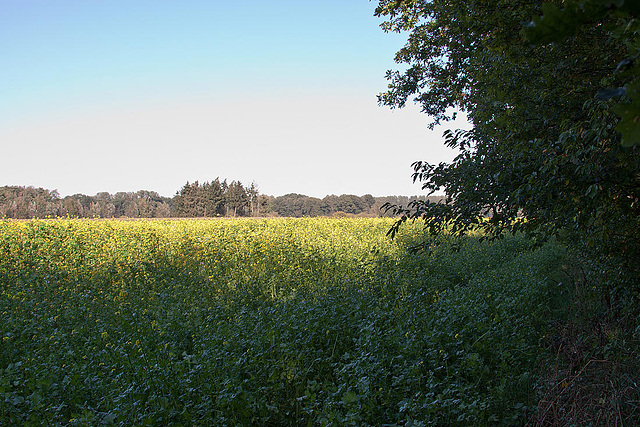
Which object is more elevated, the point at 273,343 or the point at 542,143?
the point at 542,143

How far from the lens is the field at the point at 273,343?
→ 367cm

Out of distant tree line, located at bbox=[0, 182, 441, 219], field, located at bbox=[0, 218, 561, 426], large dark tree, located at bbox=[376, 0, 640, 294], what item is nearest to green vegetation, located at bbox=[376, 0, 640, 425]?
large dark tree, located at bbox=[376, 0, 640, 294]

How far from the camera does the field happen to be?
3670 millimetres

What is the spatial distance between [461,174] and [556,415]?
224 cm

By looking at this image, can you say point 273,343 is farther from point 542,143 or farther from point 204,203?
point 204,203

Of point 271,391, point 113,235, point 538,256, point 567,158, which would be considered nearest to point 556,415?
point 567,158

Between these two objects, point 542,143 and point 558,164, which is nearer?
point 558,164

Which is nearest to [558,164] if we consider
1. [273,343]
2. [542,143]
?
[542,143]

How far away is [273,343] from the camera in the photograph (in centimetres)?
464

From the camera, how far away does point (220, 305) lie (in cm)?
708

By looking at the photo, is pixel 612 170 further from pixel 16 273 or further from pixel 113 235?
pixel 113 235

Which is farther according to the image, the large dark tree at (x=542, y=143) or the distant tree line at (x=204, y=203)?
the distant tree line at (x=204, y=203)

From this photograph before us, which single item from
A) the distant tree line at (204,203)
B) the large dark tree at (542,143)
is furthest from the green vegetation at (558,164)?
the distant tree line at (204,203)

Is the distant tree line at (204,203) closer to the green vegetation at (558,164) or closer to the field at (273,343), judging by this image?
the field at (273,343)
